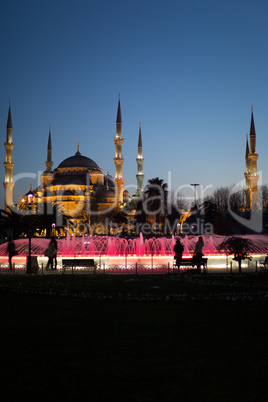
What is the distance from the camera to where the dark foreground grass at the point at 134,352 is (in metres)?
4.13

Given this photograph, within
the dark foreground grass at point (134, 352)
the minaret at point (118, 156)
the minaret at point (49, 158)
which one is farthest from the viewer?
the minaret at point (49, 158)

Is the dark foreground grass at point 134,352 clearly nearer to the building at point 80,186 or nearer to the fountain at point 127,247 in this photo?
the fountain at point 127,247

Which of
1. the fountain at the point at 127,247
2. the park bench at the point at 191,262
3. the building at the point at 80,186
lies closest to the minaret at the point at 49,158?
the building at the point at 80,186

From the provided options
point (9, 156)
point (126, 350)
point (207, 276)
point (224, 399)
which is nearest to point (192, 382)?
point (224, 399)

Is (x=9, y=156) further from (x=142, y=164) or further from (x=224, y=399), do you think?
(x=224, y=399)

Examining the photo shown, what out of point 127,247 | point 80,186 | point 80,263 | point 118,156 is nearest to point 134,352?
point 80,263

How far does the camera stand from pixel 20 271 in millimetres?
17531

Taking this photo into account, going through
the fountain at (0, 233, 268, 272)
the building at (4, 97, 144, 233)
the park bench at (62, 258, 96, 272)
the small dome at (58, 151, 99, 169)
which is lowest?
the park bench at (62, 258, 96, 272)

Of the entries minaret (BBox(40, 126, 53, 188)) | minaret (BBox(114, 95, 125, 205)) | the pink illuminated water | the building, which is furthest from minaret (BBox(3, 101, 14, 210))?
the pink illuminated water

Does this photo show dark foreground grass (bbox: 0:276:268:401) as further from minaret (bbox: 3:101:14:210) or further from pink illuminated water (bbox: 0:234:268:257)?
minaret (bbox: 3:101:14:210)

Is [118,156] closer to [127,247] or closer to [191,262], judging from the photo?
[127,247]

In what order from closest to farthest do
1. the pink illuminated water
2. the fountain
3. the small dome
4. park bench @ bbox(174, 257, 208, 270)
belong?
1. park bench @ bbox(174, 257, 208, 270)
2. the fountain
3. the pink illuminated water
4. the small dome

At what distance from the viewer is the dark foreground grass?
413 cm

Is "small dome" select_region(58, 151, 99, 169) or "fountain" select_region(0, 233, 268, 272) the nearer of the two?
"fountain" select_region(0, 233, 268, 272)
